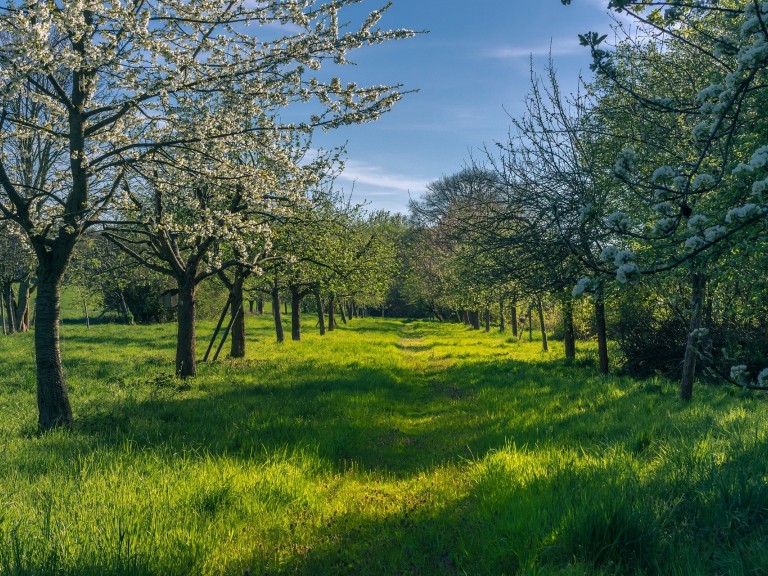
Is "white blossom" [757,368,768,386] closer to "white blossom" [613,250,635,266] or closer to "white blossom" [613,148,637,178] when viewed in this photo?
"white blossom" [613,250,635,266]

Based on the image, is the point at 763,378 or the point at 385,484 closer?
the point at 763,378

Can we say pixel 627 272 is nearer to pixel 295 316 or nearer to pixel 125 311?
pixel 295 316

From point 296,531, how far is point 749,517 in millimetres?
3890

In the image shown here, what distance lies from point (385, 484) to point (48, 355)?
573 cm

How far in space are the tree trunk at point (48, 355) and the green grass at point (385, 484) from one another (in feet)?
1.19

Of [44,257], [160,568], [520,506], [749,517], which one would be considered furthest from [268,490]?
[44,257]

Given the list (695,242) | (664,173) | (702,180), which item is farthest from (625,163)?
(695,242)

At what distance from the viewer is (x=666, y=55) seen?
1129cm

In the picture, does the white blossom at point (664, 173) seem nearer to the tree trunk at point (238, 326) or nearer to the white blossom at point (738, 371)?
the white blossom at point (738, 371)

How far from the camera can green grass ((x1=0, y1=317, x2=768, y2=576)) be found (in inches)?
155

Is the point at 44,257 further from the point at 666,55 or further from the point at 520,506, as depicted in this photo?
the point at 666,55

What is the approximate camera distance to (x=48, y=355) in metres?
8.14

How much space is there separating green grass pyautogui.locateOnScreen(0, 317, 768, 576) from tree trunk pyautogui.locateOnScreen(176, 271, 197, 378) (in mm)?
3031

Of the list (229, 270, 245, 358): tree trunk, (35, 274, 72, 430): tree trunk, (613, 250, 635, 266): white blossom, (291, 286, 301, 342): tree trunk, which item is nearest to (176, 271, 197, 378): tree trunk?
(229, 270, 245, 358): tree trunk
